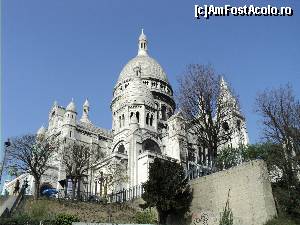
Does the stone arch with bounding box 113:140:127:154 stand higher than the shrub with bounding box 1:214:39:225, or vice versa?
the stone arch with bounding box 113:140:127:154

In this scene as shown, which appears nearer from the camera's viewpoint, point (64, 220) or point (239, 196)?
point (64, 220)

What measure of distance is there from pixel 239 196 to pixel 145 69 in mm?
59445

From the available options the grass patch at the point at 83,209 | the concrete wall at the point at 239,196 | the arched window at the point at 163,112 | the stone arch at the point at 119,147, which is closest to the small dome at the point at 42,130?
the stone arch at the point at 119,147

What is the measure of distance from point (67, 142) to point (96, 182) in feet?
32.1

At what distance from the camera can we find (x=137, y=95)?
68.6m

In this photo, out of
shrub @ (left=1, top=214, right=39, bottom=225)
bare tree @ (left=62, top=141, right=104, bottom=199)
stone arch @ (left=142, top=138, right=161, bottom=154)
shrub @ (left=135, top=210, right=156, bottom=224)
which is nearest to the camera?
shrub @ (left=1, top=214, right=39, bottom=225)

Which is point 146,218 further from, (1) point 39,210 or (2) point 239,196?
(1) point 39,210

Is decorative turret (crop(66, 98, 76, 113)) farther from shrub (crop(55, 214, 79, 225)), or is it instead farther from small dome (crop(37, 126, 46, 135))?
shrub (crop(55, 214, 79, 225))

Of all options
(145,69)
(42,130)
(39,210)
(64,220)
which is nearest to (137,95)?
(145,69)

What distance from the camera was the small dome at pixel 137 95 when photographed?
68.1 metres

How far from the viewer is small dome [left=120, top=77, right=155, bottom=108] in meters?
68.1

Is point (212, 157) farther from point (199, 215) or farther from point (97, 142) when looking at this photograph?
point (97, 142)

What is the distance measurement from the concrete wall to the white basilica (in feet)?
55.5

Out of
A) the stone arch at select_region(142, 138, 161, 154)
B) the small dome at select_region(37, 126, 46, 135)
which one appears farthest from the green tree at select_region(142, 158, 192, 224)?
the small dome at select_region(37, 126, 46, 135)
